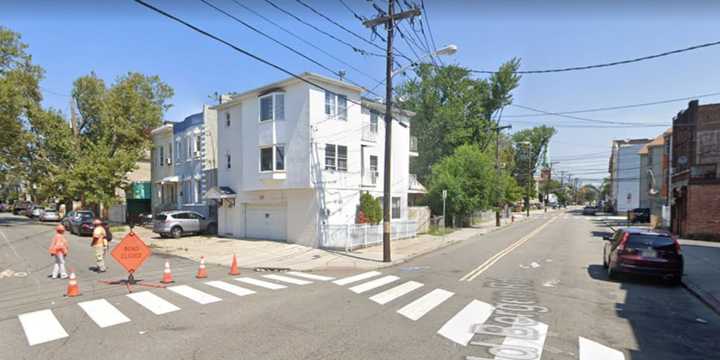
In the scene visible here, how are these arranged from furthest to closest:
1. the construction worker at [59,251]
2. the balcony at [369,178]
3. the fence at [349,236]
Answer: the balcony at [369,178], the fence at [349,236], the construction worker at [59,251]

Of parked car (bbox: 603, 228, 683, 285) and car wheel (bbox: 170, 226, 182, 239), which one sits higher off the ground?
parked car (bbox: 603, 228, 683, 285)

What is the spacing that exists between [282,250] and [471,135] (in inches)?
1208

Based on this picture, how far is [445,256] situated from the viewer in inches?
697

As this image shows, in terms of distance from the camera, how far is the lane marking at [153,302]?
808 cm

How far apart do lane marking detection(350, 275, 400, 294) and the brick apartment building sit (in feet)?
77.3

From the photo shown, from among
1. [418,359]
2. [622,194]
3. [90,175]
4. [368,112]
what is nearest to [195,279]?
[418,359]

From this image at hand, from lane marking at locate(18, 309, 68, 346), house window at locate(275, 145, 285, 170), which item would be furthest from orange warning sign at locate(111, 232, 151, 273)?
house window at locate(275, 145, 285, 170)

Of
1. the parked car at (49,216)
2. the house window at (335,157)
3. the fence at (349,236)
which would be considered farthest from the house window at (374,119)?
the parked car at (49,216)

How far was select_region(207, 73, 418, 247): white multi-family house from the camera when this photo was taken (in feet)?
68.9

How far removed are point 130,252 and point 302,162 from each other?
1134 centimetres

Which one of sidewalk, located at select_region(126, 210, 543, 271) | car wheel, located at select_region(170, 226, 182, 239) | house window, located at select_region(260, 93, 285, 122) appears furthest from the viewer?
car wheel, located at select_region(170, 226, 182, 239)

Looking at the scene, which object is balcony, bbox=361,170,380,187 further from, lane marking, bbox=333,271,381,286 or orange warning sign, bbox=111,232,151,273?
orange warning sign, bbox=111,232,151,273

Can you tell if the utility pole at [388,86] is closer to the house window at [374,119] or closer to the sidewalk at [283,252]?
the sidewalk at [283,252]

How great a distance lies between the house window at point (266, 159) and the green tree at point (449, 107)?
879 inches
